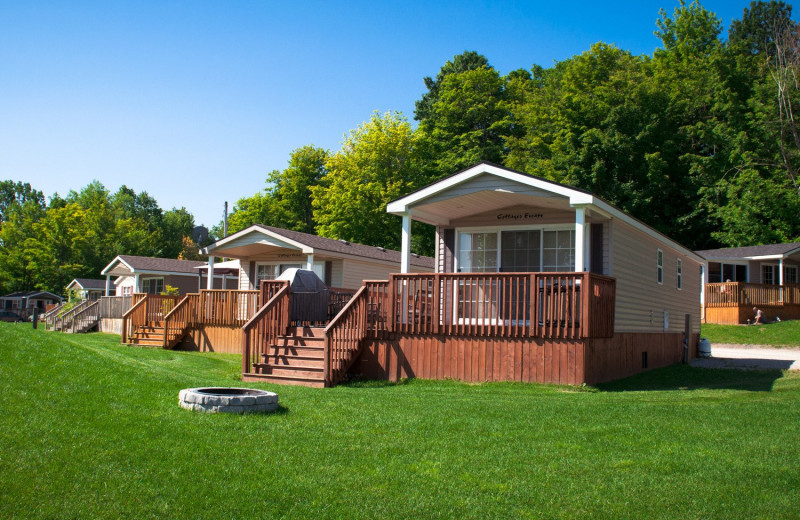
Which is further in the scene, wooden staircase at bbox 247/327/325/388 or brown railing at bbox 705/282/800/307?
brown railing at bbox 705/282/800/307

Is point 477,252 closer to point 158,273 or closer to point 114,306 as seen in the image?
point 114,306

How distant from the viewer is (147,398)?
26.2 feet

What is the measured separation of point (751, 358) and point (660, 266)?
198 inches

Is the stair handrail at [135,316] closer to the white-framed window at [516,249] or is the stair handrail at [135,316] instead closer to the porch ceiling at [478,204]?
the porch ceiling at [478,204]

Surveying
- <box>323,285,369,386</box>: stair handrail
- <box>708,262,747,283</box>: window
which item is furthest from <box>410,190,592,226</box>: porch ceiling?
<box>708,262,747,283</box>: window

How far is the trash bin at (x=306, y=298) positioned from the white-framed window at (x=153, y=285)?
25.8 meters

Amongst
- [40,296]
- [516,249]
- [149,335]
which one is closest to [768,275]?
[516,249]

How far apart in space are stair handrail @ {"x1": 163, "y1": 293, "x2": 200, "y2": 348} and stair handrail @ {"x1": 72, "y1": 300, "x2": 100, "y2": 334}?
12.2 metres

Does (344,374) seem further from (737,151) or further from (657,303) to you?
(737,151)

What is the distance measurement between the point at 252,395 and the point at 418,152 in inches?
1358

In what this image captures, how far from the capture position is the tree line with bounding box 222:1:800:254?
36.3 meters

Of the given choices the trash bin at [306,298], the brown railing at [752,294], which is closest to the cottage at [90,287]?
the trash bin at [306,298]

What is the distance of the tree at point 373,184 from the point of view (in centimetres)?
3934

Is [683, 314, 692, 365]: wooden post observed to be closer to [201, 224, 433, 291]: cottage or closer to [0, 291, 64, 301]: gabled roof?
[201, 224, 433, 291]: cottage
